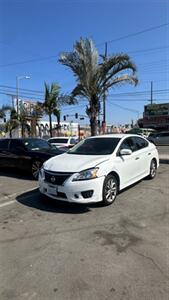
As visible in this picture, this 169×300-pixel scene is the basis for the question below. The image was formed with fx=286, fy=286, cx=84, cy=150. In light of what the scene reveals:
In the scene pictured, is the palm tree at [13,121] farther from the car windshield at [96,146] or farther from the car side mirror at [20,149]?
the car windshield at [96,146]

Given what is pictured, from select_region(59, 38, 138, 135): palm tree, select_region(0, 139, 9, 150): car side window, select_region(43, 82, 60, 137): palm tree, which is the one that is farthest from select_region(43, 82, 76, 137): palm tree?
select_region(0, 139, 9, 150): car side window

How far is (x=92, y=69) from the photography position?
1542cm

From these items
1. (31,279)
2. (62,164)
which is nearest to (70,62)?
(62,164)

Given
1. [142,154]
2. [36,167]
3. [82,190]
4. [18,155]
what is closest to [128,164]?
[142,154]

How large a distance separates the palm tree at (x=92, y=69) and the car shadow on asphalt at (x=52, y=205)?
943 centimetres

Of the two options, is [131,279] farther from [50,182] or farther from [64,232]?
[50,182]

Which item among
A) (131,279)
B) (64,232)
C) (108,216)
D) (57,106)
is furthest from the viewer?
(57,106)

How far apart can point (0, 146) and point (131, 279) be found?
8894 millimetres

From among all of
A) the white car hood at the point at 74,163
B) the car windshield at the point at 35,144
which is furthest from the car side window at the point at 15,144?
the white car hood at the point at 74,163

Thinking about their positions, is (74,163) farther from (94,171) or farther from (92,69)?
(92,69)

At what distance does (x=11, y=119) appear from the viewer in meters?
34.8

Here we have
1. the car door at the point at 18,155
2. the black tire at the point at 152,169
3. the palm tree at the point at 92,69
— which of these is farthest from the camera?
the palm tree at the point at 92,69

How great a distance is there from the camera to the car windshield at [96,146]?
696cm

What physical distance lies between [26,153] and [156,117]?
144 ft
